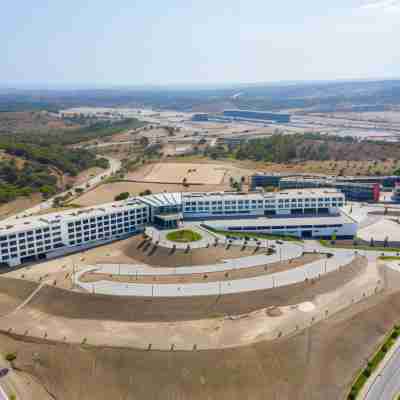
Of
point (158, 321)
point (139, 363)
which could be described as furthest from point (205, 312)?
point (139, 363)

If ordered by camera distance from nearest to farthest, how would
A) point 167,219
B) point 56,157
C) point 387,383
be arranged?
point 387,383
point 167,219
point 56,157

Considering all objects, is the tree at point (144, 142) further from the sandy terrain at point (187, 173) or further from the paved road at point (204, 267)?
the paved road at point (204, 267)

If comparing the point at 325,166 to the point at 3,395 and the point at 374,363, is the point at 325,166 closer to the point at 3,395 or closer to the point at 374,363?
the point at 374,363

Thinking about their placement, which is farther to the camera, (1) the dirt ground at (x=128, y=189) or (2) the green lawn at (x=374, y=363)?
(1) the dirt ground at (x=128, y=189)

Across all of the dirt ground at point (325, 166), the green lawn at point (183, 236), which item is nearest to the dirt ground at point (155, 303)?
the green lawn at point (183, 236)

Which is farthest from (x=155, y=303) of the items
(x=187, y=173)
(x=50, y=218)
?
(x=187, y=173)
